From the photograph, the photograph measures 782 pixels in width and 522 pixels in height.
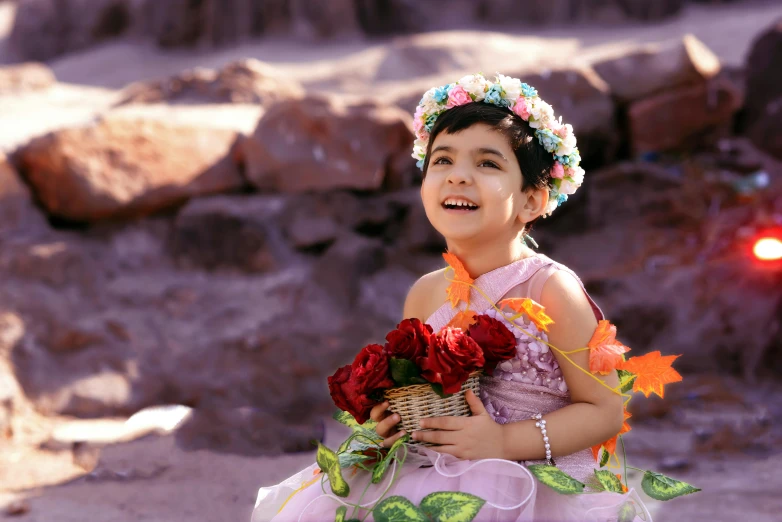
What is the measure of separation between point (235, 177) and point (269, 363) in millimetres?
1420

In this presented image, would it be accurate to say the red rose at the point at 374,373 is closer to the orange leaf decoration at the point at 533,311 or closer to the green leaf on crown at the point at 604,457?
the orange leaf decoration at the point at 533,311

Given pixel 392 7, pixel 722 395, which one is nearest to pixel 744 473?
pixel 722 395

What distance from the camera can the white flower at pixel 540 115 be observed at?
219cm

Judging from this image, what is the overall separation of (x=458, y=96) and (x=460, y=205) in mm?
308

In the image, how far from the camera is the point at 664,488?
79.1 inches

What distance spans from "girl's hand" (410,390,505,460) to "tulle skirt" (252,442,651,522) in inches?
1.0

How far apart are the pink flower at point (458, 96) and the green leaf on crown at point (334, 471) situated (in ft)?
3.17

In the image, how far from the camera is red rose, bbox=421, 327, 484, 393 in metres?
1.86

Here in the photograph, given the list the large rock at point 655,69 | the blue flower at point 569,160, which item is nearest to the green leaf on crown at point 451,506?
the blue flower at point 569,160

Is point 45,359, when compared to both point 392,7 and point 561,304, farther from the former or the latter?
point 392,7

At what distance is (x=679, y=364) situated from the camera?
5.30 metres

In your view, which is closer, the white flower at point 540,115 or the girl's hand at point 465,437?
the girl's hand at point 465,437

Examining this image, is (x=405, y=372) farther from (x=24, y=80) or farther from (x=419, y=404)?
(x=24, y=80)

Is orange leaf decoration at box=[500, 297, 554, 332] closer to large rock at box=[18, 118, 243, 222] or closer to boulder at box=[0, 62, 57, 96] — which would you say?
large rock at box=[18, 118, 243, 222]
